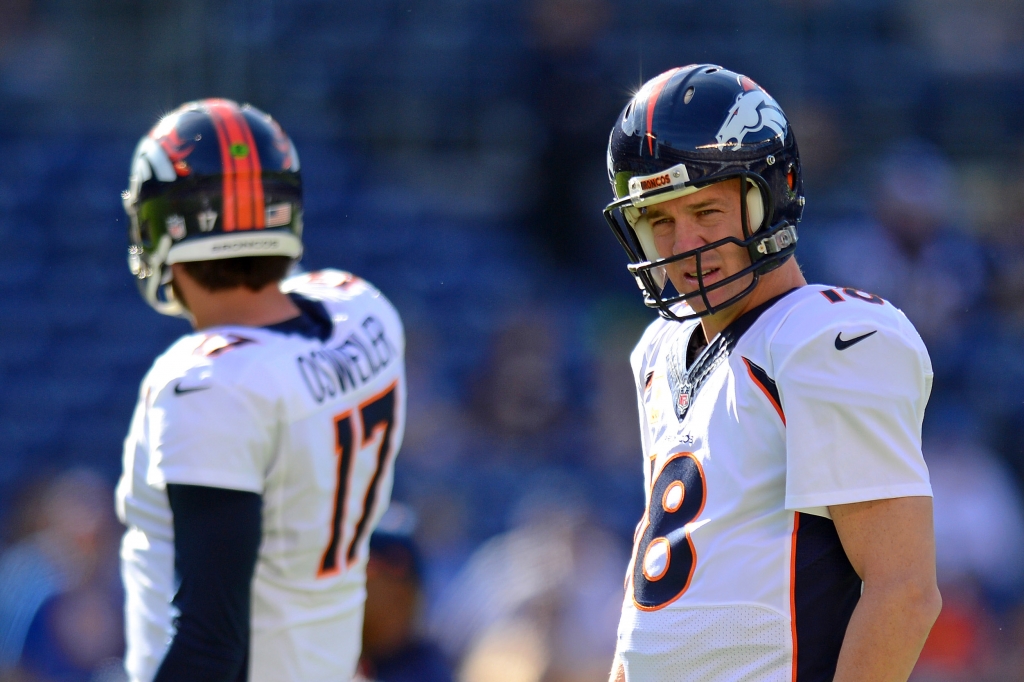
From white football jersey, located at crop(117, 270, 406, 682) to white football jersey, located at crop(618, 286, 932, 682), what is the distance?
0.77m

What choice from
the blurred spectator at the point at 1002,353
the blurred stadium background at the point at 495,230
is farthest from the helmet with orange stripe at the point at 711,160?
the blurred spectator at the point at 1002,353

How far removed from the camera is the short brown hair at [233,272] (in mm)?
2807

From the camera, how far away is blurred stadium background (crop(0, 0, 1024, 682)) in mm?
6648

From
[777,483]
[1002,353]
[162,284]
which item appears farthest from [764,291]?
[1002,353]

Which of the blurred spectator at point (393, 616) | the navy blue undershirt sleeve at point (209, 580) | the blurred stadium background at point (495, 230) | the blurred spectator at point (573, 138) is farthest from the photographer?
the blurred spectator at point (573, 138)

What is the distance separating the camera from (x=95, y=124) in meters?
9.47

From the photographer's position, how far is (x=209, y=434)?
2475 mm

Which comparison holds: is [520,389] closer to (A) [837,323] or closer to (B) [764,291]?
(B) [764,291]

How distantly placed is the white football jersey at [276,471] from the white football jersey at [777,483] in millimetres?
775

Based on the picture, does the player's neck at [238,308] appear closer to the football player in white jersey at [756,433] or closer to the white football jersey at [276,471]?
the white football jersey at [276,471]

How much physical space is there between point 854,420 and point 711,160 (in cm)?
58

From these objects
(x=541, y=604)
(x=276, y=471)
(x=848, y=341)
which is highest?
(x=848, y=341)

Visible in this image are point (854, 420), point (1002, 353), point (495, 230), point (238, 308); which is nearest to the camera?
point (854, 420)

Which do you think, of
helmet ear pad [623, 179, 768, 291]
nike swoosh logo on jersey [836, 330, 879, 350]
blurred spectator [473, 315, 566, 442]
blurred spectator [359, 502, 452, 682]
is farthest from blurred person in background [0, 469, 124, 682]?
nike swoosh logo on jersey [836, 330, 879, 350]
